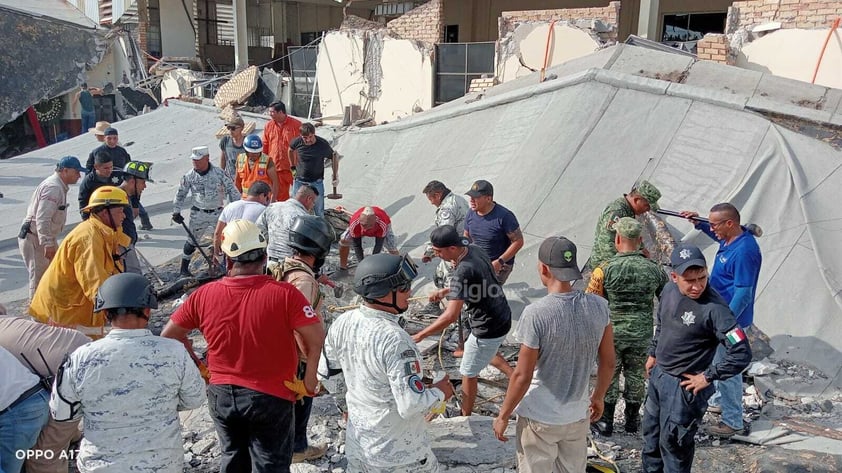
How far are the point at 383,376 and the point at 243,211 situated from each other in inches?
138

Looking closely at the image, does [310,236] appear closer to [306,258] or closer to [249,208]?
[306,258]

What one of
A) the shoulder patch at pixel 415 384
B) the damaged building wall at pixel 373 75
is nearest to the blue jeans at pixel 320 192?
the shoulder patch at pixel 415 384

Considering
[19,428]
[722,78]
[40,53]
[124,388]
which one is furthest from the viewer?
[40,53]

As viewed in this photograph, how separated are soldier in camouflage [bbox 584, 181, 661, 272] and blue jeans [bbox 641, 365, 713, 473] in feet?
5.52

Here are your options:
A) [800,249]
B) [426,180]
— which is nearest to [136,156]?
[426,180]

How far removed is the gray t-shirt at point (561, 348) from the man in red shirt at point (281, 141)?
5.59 meters

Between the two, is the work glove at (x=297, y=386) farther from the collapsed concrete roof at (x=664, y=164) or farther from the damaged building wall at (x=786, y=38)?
the damaged building wall at (x=786, y=38)

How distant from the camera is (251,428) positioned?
303 cm

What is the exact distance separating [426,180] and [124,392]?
6.35 m

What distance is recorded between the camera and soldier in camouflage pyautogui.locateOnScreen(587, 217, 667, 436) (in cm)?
419

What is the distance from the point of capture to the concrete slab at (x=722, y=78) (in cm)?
806

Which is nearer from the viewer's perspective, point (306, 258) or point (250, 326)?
point (250, 326)

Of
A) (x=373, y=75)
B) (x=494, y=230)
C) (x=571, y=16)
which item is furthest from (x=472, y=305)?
(x=373, y=75)

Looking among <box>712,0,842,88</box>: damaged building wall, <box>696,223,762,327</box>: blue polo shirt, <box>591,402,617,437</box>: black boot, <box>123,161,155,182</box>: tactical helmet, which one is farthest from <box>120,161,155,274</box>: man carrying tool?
<box>712,0,842,88</box>: damaged building wall
